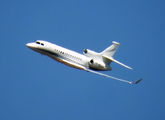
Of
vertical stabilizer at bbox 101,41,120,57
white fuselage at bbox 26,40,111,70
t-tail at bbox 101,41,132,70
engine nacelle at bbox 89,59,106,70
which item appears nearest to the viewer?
white fuselage at bbox 26,40,111,70

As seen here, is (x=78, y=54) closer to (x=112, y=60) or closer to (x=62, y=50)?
(x=62, y=50)

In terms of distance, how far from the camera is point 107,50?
42969mm

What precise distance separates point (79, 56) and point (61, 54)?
247cm

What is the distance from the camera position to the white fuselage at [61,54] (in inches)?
1571

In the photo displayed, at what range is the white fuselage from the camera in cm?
3991

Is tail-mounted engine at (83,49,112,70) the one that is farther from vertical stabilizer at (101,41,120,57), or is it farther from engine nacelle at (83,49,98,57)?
vertical stabilizer at (101,41,120,57)

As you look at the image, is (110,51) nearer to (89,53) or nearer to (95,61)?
(95,61)

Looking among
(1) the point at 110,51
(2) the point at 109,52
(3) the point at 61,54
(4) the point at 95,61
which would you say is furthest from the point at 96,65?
(3) the point at 61,54

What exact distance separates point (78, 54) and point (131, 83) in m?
8.18

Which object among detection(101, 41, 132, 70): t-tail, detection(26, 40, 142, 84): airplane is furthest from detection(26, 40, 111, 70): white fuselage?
detection(101, 41, 132, 70): t-tail

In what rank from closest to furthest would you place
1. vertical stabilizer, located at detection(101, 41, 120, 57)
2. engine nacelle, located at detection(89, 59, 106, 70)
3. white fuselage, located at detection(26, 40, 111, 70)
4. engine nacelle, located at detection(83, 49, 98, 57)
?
white fuselage, located at detection(26, 40, 111, 70) < engine nacelle, located at detection(89, 59, 106, 70) < engine nacelle, located at detection(83, 49, 98, 57) < vertical stabilizer, located at detection(101, 41, 120, 57)

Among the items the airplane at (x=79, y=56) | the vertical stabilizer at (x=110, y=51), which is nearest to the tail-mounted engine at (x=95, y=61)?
the airplane at (x=79, y=56)

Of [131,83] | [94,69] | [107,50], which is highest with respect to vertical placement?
[107,50]

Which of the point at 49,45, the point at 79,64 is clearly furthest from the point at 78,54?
the point at 49,45
